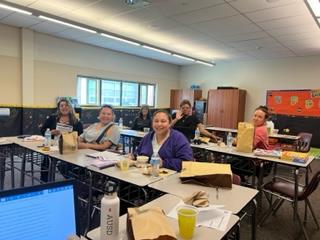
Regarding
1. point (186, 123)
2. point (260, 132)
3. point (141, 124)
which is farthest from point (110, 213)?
point (141, 124)

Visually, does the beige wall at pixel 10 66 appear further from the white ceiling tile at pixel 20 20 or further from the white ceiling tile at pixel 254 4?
the white ceiling tile at pixel 254 4

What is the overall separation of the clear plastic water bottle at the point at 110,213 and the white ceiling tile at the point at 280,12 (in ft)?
14.1

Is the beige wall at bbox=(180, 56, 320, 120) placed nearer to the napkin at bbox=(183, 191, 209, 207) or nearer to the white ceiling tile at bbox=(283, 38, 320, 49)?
the white ceiling tile at bbox=(283, 38, 320, 49)

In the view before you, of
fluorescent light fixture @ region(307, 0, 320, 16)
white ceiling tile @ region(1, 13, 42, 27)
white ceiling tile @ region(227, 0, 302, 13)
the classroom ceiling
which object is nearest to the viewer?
fluorescent light fixture @ region(307, 0, 320, 16)

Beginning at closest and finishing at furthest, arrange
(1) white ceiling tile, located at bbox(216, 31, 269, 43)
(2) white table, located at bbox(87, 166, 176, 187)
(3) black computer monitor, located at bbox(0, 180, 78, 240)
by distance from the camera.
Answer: (3) black computer monitor, located at bbox(0, 180, 78, 240)
(2) white table, located at bbox(87, 166, 176, 187)
(1) white ceiling tile, located at bbox(216, 31, 269, 43)

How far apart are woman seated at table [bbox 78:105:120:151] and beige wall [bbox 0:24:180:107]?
3673 millimetres

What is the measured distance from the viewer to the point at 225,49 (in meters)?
7.41

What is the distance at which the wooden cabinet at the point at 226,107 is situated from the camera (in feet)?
28.5

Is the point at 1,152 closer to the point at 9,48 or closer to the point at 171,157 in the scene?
the point at 171,157

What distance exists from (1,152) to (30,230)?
336 centimetres

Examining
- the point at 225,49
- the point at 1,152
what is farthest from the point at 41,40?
the point at 225,49

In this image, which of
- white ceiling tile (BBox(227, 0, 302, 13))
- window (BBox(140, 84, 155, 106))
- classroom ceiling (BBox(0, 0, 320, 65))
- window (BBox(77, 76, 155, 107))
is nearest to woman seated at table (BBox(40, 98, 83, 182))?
classroom ceiling (BBox(0, 0, 320, 65))

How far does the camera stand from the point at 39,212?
2.72 ft

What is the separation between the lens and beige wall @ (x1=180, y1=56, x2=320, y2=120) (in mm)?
7754
